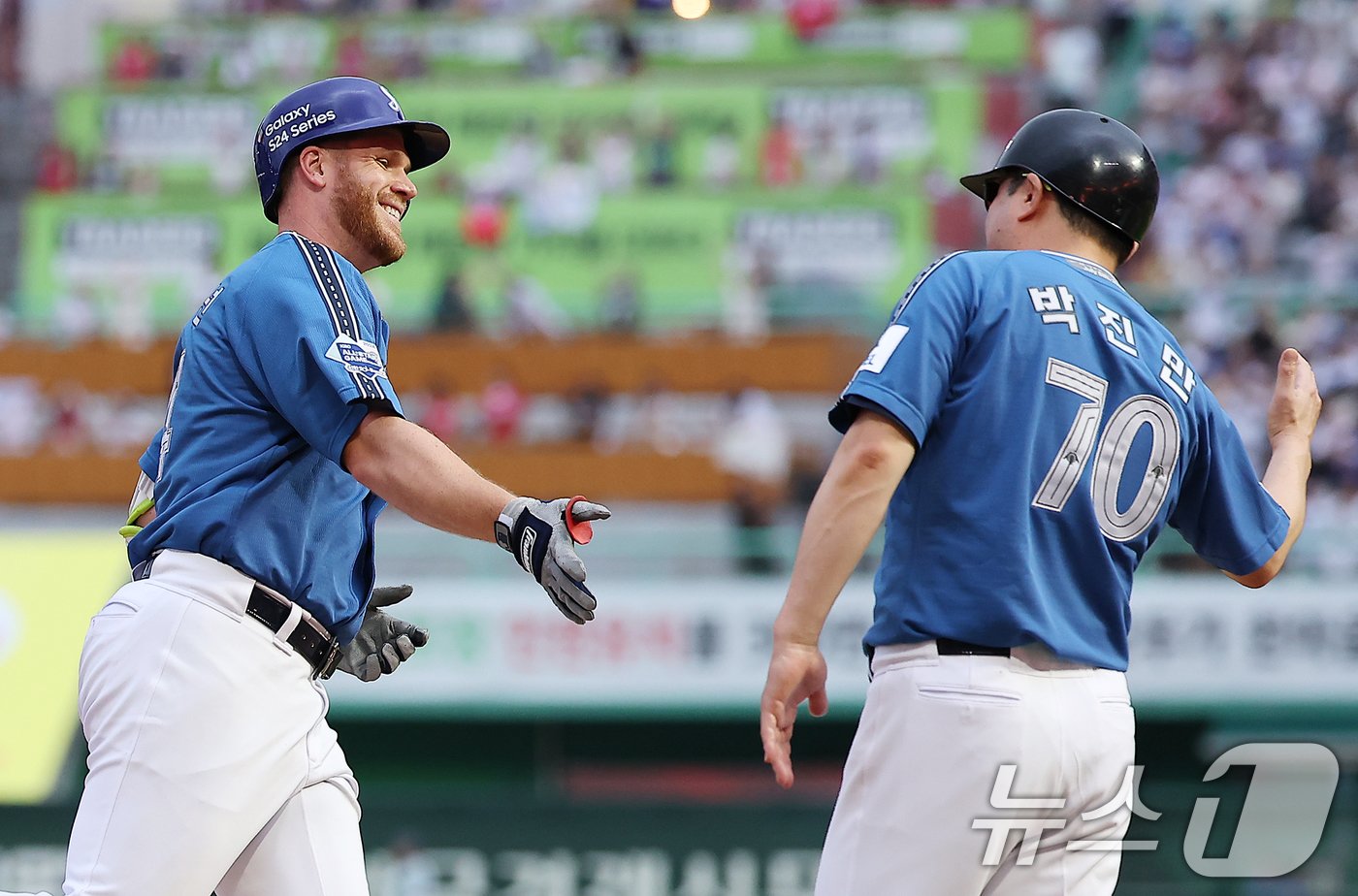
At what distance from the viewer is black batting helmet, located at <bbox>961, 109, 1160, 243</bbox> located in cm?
364

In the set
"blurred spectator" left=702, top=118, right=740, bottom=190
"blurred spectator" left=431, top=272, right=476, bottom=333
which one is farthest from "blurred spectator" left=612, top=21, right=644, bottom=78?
"blurred spectator" left=431, top=272, right=476, bottom=333

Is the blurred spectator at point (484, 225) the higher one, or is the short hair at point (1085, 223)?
the short hair at point (1085, 223)

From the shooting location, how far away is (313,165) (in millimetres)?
3896

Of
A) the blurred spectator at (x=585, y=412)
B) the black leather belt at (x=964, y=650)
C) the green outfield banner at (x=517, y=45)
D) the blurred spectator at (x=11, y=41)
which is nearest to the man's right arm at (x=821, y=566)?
the black leather belt at (x=964, y=650)

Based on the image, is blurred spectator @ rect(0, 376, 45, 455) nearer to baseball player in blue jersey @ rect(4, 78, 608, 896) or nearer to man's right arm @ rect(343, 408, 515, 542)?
baseball player in blue jersey @ rect(4, 78, 608, 896)

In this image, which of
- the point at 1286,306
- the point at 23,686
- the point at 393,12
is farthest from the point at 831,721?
the point at 393,12

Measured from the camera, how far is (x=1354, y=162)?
18.6m

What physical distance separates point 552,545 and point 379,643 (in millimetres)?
1035

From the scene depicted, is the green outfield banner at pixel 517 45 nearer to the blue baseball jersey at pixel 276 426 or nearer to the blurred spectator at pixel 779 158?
the blurred spectator at pixel 779 158

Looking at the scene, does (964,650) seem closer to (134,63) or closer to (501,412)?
(501,412)

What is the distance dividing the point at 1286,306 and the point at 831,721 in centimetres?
550

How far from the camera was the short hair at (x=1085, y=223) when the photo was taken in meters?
3.68

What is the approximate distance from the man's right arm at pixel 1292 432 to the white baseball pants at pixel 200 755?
208 cm

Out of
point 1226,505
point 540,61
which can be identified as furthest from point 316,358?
point 540,61
